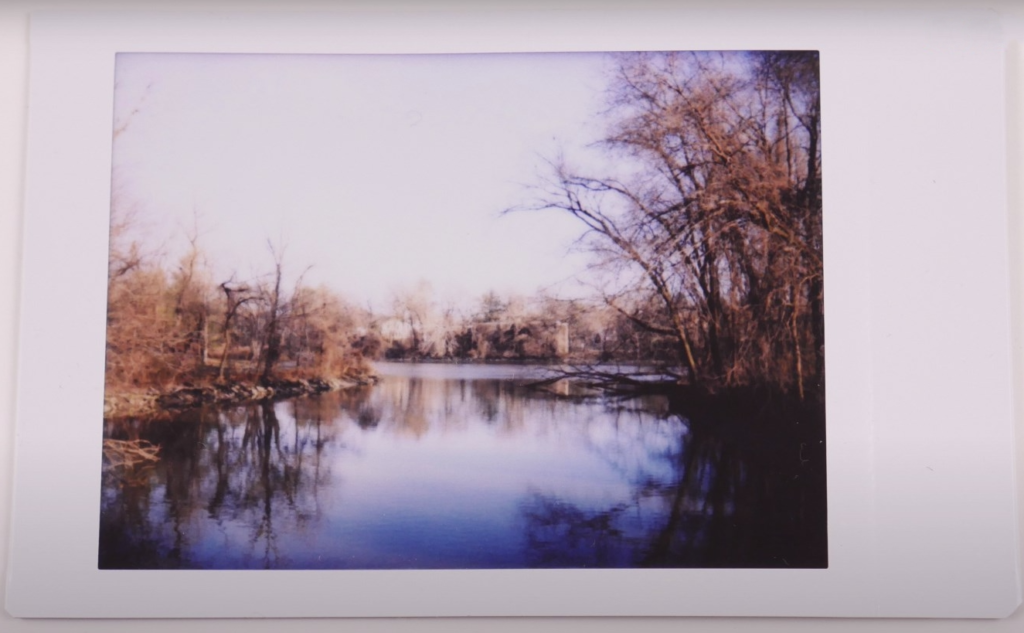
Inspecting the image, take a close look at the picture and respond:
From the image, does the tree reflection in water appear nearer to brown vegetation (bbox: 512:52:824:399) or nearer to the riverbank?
brown vegetation (bbox: 512:52:824:399)

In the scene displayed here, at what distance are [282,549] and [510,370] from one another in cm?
72

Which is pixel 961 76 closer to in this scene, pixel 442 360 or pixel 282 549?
pixel 442 360

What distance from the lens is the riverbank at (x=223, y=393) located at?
6.27 ft

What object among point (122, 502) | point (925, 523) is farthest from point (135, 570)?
point (925, 523)

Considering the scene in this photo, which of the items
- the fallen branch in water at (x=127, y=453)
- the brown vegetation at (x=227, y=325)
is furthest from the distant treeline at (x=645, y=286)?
the fallen branch in water at (x=127, y=453)

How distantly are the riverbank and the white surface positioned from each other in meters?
0.12

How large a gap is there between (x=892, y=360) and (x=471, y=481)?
110cm

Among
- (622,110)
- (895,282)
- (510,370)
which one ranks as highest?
(622,110)

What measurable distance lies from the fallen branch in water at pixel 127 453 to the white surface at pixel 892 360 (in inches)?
1.6

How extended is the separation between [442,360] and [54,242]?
3.36 feet

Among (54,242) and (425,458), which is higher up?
(54,242)

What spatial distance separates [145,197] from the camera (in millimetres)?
1928

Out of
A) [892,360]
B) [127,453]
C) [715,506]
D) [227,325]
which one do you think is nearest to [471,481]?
[715,506]

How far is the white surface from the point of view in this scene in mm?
1873
